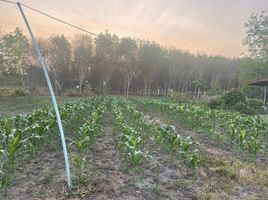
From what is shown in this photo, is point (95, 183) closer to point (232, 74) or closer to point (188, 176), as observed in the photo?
point (188, 176)

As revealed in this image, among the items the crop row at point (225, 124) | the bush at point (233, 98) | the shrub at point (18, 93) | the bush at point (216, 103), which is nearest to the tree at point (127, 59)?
the shrub at point (18, 93)

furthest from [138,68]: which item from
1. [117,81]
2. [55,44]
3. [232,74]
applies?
[232,74]

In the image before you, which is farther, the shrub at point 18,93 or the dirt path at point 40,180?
the shrub at point 18,93

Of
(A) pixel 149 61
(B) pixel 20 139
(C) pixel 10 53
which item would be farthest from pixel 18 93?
(A) pixel 149 61

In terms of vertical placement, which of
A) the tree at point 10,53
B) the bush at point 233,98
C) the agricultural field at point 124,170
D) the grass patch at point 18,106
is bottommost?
the grass patch at point 18,106

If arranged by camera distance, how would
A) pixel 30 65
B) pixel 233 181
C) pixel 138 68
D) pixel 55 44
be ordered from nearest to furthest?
pixel 233 181
pixel 30 65
pixel 55 44
pixel 138 68

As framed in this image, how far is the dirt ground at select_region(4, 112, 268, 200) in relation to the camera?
14.3ft

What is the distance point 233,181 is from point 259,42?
44.6 metres

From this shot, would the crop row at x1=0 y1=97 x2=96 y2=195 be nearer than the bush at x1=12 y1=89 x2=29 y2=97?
Yes

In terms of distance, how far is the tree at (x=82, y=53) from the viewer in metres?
54.0

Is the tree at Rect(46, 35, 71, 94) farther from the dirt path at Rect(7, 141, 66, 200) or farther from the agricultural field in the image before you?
the dirt path at Rect(7, 141, 66, 200)

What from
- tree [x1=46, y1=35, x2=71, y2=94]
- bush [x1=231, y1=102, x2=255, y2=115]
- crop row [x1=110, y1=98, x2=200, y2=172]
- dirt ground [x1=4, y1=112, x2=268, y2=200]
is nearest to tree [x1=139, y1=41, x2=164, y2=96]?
tree [x1=46, y1=35, x2=71, y2=94]

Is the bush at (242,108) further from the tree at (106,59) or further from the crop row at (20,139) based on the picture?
the tree at (106,59)

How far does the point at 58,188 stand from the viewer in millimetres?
4328
